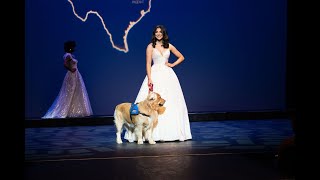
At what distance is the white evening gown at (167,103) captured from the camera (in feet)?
22.2

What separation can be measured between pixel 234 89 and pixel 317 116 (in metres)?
8.49

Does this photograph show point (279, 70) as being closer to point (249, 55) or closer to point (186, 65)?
point (249, 55)

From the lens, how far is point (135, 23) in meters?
10.0

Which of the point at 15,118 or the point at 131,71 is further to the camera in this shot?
the point at 131,71

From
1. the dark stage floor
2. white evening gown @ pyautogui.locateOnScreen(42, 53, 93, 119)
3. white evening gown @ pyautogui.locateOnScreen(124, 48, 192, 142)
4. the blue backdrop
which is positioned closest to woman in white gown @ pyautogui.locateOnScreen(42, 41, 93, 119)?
white evening gown @ pyautogui.locateOnScreen(42, 53, 93, 119)

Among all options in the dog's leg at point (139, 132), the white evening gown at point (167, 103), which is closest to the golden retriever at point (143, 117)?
the dog's leg at point (139, 132)

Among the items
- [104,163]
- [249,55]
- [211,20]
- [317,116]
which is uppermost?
[211,20]

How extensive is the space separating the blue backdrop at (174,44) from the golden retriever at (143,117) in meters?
3.47

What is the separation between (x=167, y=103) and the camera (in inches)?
269

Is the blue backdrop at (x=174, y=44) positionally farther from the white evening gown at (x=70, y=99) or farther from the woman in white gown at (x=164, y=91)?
the woman in white gown at (x=164, y=91)

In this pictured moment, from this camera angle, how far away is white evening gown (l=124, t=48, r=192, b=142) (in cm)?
678

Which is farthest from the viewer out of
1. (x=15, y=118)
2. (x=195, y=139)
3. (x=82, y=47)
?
(x=82, y=47)

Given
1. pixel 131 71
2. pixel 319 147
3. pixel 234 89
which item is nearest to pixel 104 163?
pixel 319 147

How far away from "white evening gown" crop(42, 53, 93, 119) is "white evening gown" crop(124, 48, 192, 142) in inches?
111
